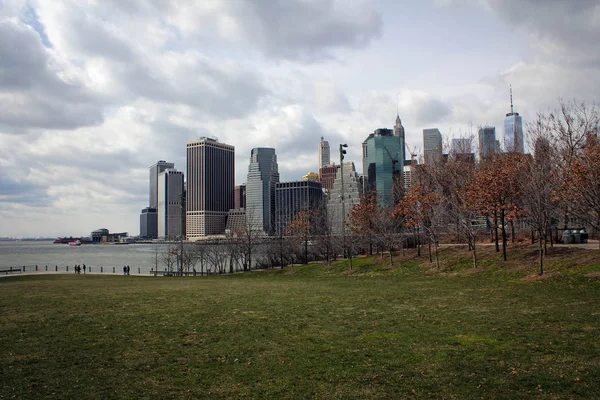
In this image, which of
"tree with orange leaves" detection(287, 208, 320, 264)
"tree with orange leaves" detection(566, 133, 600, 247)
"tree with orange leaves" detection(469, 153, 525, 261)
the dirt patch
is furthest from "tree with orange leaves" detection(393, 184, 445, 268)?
"tree with orange leaves" detection(287, 208, 320, 264)

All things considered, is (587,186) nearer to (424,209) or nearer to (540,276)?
(540,276)

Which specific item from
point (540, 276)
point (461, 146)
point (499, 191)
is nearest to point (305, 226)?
point (461, 146)

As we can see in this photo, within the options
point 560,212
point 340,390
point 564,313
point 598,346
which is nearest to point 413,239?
point 560,212

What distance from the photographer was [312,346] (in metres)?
11.9

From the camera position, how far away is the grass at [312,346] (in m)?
8.70

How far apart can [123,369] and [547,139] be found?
3773 cm

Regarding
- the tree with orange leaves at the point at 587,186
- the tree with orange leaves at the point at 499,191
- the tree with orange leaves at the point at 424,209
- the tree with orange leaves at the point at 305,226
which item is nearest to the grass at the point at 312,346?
the tree with orange leaves at the point at 587,186

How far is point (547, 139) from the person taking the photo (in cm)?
3659

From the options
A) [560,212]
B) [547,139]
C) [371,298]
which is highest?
[547,139]

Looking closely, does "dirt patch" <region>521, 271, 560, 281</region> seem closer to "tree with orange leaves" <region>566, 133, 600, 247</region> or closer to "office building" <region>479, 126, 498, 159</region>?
"tree with orange leaves" <region>566, 133, 600, 247</region>

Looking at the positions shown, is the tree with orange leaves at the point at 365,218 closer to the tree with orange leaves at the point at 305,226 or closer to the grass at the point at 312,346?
the tree with orange leaves at the point at 305,226

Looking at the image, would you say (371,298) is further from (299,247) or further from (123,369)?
(299,247)

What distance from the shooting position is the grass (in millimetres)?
8695

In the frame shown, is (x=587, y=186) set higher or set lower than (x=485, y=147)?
lower
